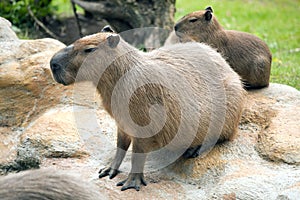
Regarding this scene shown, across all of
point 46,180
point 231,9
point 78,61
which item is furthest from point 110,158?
point 231,9

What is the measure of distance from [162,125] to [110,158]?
2.54 ft

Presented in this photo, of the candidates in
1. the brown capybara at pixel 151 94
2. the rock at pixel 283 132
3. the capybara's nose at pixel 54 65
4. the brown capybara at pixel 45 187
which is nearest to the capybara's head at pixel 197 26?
the rock at pixel 283 132

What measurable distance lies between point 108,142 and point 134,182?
844mm

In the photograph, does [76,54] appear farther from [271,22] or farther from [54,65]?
[271,22]

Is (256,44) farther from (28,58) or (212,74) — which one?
(28,58)

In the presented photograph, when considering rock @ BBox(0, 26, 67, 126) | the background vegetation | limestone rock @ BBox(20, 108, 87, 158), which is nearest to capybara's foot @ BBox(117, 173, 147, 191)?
limestone rock @ BBox(20, 108, 87, 158)

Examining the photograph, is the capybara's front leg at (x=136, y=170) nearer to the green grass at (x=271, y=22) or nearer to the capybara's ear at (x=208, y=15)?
the capybara's ear at (x=208, y=15)

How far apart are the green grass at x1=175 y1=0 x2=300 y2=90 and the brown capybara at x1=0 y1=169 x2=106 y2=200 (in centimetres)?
469

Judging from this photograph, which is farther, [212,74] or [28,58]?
[28,58]

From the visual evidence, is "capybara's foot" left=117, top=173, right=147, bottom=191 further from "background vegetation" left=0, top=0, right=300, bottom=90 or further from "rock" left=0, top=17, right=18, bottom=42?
"background vegetation" left=0, top=0, right=300, bottom=90

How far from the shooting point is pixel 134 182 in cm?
454

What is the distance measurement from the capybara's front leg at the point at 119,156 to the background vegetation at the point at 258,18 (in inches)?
136

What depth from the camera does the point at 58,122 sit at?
536cm

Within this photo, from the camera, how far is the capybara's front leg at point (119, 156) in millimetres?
4730
